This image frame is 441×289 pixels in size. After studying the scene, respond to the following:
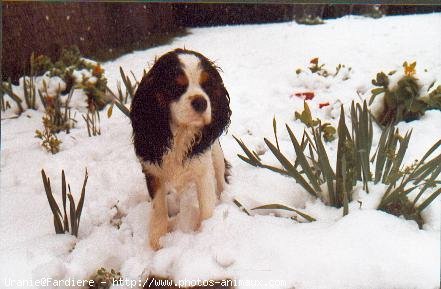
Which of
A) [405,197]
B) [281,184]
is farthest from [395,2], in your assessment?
[281,184]

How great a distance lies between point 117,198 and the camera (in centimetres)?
180

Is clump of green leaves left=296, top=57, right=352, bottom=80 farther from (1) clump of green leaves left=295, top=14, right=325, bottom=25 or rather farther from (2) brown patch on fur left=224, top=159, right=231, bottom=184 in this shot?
(2) brown patch on fur left=224, top=159, right=231, bottom=184

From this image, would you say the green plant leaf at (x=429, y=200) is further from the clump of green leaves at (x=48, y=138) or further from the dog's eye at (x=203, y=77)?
the clump of green leaves at (x=48, y=138)

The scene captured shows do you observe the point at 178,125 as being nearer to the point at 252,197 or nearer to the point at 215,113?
the point at 215,113

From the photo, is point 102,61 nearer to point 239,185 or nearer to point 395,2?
point 239,185

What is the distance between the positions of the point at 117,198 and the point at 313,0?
1.13 metres

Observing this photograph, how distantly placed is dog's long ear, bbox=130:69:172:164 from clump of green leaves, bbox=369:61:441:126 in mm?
984

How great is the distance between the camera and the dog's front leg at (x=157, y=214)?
1.54 m

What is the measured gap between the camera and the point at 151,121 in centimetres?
144

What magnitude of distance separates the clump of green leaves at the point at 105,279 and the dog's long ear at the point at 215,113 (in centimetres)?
50

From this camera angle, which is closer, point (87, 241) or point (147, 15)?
point (87, 241)

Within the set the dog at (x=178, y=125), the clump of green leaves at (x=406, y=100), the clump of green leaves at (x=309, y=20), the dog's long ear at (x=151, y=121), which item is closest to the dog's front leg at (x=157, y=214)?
the dog at (x=178, y=125)

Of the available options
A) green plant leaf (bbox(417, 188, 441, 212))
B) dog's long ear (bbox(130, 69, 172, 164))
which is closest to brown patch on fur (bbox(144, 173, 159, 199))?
dog's long ear (bbox(130, 69, 172, 164))

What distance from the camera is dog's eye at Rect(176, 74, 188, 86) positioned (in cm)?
132
